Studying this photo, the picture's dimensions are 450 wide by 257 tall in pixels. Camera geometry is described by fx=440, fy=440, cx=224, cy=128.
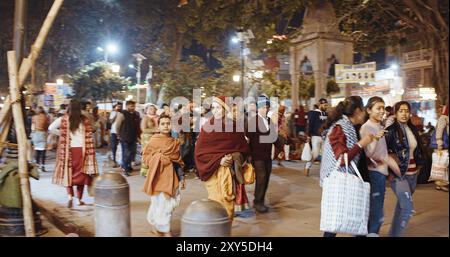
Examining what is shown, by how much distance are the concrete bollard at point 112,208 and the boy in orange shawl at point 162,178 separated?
0.57m

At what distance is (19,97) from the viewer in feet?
17.9

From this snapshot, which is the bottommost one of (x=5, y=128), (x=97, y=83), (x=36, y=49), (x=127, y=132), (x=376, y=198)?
(x=376, y=198)

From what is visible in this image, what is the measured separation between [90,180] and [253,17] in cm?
1000

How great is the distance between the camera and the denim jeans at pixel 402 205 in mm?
5066

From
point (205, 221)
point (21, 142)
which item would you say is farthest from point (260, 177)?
point (21, 142)

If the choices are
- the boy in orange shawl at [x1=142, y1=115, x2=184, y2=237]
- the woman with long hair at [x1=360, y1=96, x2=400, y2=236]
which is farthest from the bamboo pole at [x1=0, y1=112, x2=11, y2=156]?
the woman with long hair at [x1=360, y1=96, x2=400, y2=236]

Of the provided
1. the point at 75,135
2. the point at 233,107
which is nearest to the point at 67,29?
the point at 75,135

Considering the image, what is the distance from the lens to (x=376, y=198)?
5031 millimetres

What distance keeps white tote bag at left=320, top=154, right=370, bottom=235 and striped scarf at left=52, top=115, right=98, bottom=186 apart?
4.39 metres

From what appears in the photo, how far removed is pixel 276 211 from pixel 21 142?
160 inches

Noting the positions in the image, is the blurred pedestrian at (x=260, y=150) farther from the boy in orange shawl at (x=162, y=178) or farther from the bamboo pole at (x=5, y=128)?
the bamboo pole at (x=5, y=128)

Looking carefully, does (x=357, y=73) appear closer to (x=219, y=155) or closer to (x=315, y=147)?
(x=315, y=147)
